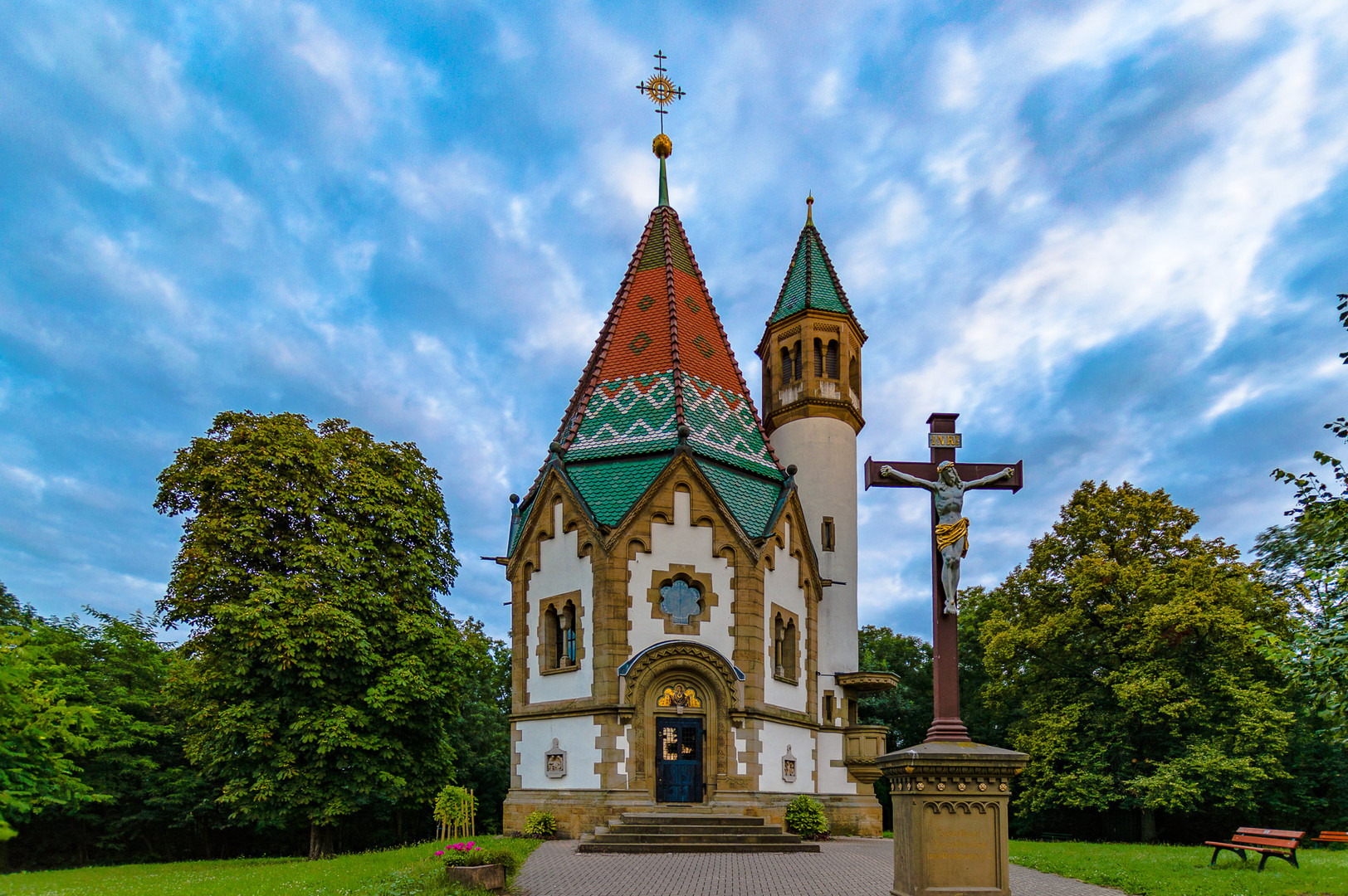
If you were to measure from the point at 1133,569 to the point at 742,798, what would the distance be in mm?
14497

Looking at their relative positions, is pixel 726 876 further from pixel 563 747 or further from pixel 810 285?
pixel 810 285

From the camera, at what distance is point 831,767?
25.9 m

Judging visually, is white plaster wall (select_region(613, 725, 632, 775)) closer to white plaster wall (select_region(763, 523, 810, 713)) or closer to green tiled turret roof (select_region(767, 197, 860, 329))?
white plaster wall (select_region(763, 523, 810, 713))

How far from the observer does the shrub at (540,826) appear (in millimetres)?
21172

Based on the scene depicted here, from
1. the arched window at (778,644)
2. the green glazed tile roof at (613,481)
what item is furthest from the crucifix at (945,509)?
the arched window at (778,644)

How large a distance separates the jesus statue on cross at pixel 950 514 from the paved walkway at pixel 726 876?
4.70 metres

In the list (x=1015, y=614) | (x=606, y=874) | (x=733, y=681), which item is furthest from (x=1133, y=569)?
(x=606, y=874)

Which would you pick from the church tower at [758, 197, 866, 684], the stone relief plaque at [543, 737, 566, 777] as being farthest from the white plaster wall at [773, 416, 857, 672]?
the stone relief plaque at [543, 737, 566, 777]

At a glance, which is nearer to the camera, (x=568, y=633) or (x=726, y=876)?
(x=726, y=876)

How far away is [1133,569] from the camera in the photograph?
27.3 m

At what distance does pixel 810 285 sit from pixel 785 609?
39.2ft

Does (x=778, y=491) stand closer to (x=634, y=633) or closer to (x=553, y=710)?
(x=634, y=633)

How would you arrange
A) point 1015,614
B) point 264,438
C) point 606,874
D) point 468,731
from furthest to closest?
point 468,731
point 1015,614
point 264,438
point 606,874

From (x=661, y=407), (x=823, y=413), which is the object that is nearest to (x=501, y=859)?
(x=661, y=407)
